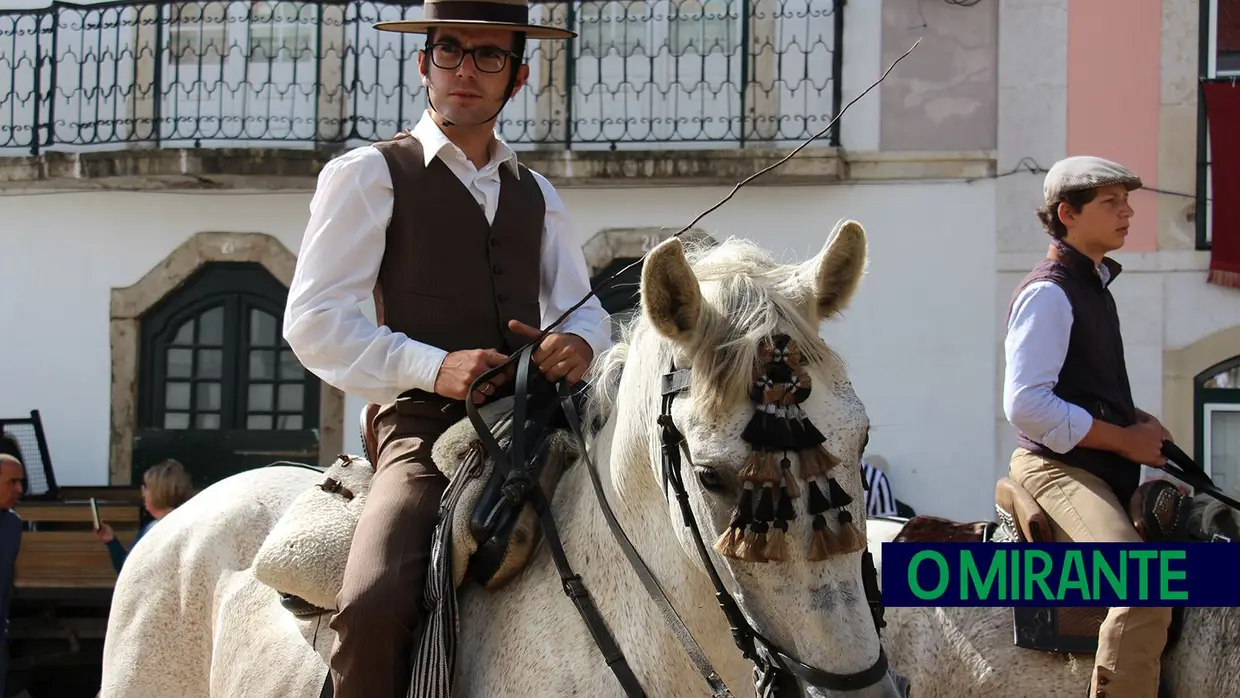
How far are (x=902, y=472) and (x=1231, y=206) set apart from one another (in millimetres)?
3225

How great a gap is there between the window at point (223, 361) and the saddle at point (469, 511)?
337 inches

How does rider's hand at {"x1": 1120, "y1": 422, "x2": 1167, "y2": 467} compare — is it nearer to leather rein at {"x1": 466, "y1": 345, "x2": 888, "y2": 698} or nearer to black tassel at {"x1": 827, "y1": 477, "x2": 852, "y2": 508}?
leather rein at {"x1": 466, "y1": 345, "x2": 888, "y2": 698}

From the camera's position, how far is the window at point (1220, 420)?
10055 millimetres

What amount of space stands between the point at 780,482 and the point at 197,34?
438 inches

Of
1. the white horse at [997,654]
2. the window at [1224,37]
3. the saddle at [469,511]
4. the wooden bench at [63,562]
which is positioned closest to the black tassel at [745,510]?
the saddle at [469,511]

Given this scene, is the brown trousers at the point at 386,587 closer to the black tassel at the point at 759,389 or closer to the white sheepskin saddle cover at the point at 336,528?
the white sheepskin saddle cover at the point at 336,528

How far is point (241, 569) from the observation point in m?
3.66

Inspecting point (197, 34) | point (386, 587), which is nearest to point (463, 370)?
point (386, 587)

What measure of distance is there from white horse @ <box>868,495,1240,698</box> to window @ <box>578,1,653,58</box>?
7980mm

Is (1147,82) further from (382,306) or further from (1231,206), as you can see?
(382,306)

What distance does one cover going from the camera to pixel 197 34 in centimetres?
1207

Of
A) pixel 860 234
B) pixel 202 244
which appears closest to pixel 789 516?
pixel 860 234

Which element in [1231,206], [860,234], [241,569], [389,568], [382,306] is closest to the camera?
[860,234]

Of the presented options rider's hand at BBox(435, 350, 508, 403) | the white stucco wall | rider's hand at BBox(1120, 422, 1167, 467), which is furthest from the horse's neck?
the white stucco wall
